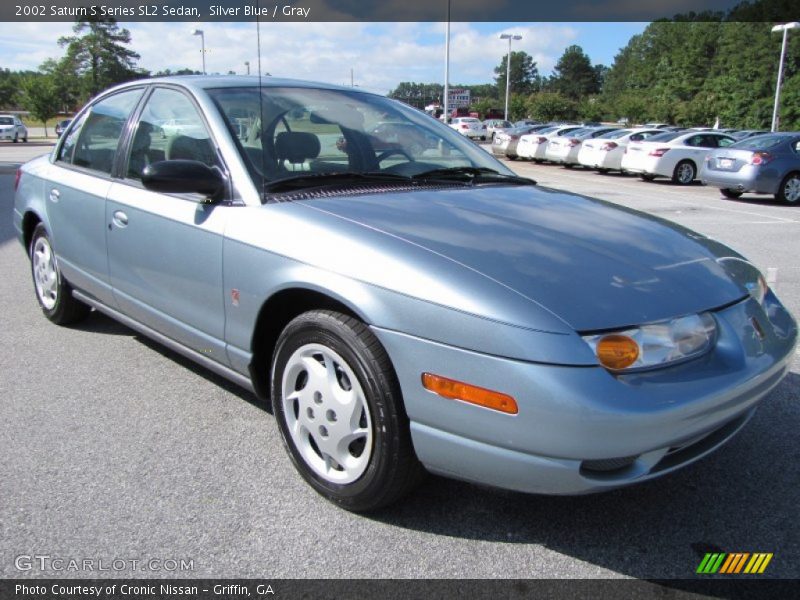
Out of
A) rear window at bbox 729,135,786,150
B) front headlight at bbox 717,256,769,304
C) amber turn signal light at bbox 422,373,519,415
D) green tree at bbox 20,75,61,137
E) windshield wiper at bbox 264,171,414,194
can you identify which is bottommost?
amber turn signal light at bbox 422,373,519,415

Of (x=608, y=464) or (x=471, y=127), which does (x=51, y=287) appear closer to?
(x=608, y=464)

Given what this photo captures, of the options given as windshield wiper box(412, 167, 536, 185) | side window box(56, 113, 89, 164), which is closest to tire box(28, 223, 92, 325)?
side window box(56, 113, 89, 164)

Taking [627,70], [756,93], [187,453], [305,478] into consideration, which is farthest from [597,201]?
[627,70]

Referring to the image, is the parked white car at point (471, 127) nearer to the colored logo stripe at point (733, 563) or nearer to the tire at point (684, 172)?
the tire at point (684, 172)

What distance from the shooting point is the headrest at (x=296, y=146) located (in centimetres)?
317

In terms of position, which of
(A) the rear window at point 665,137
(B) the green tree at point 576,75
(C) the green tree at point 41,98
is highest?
(B) the green tree at point 576,75

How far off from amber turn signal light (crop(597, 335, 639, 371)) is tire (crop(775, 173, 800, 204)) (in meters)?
13.5

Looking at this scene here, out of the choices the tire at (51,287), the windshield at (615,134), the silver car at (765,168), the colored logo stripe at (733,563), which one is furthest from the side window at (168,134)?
the windshield at (615,134)

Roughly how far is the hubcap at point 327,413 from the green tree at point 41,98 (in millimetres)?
51127

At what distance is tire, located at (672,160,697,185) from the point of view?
1834cm

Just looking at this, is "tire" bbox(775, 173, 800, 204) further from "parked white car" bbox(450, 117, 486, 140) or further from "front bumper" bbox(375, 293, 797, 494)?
"parked white car" bbox(450, 117, 486, 140)

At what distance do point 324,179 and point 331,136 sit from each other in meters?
0.43

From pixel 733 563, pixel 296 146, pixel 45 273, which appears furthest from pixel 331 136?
pixel 45 273

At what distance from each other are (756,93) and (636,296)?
2336 inches
